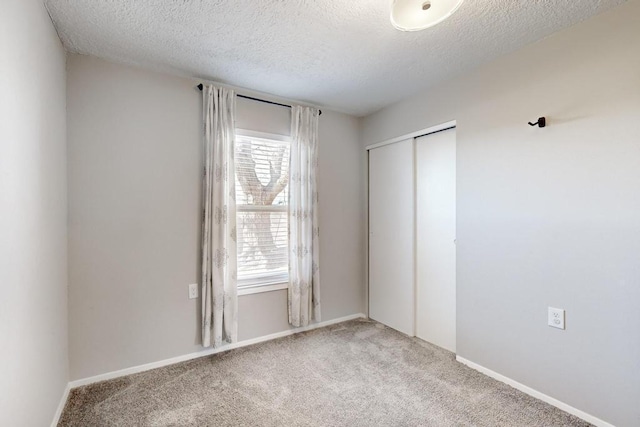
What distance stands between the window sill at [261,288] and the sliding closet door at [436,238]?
137 centimetres

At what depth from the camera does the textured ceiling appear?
1.70 meters

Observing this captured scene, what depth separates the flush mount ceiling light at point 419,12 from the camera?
51.9 inches

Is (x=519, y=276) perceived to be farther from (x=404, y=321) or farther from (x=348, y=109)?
(x=348, y=109)

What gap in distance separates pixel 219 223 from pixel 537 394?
8.69 ft

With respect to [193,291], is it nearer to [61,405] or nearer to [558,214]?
[61,405]

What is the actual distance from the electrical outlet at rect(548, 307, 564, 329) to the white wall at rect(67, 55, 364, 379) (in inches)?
92.7

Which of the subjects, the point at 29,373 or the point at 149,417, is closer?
the point at 29,373

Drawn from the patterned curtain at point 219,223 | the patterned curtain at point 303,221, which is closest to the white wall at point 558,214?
A: the patterned curtain at point 303,221

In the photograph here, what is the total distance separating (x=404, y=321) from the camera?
311cm

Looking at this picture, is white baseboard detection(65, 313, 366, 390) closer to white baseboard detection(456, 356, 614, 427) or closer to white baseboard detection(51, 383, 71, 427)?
white baseboard detection(51, 383, 71, 427)

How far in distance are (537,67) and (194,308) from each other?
10.4 feet

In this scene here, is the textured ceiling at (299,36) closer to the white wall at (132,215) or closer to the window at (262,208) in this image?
the white wall at (132,215)

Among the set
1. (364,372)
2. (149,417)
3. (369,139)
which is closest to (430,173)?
(369,139)

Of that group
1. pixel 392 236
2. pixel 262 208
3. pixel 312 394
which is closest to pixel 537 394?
pixel 312 394
